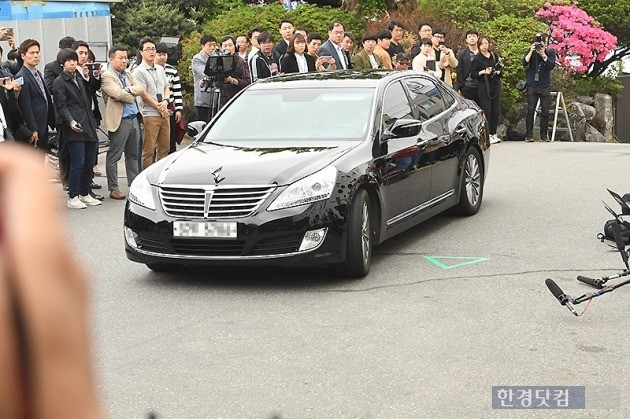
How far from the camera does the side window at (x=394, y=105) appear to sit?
9312 mm

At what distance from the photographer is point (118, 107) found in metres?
13.0

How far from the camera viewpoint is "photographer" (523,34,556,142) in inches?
802

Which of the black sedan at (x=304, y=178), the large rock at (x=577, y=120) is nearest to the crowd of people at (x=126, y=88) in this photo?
the black sedan at (x=304, y=178)

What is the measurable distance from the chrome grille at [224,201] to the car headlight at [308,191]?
10 centimetres

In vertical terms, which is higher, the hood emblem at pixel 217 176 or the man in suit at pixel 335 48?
the hood emblem at pixel 217 176

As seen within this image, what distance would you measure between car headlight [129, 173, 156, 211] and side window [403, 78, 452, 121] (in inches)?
109

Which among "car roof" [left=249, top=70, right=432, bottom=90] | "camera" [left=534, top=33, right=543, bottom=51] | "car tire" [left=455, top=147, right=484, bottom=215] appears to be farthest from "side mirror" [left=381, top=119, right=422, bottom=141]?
"camera" [left=534, top=33, right=543, bottom=51]

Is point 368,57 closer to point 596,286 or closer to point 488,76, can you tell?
point 488,76

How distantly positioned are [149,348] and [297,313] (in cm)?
118

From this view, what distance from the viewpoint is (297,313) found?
7207mm

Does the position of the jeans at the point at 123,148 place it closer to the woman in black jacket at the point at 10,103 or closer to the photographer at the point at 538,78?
the woman in black jacket at the point at 10,103

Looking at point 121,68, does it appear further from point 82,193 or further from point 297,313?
point 297,313

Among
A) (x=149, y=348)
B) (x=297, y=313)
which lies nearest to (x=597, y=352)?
(x=297, y=313)

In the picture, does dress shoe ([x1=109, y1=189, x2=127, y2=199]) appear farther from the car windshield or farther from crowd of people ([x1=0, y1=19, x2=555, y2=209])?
the car windshield
